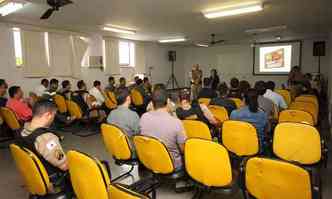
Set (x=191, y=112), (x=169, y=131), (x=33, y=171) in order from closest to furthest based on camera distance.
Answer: (x=33, y=171) → (x=169, y=131) → (x=191, y=112)

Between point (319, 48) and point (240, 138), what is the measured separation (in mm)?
9370

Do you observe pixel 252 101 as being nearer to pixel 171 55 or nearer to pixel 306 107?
pixel 306 107

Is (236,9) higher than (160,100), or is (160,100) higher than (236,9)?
(236,9)

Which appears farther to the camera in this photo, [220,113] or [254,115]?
[220,113]

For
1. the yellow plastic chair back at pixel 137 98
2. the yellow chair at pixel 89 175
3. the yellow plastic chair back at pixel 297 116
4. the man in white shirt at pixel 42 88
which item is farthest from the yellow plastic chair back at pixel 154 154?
the man in white shirt at pixel 42 88

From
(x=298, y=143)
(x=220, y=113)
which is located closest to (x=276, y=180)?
(x=298, y=143)

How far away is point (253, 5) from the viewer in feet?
15.9

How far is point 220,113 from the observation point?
3881mm

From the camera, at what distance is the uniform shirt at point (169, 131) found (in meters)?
2.44

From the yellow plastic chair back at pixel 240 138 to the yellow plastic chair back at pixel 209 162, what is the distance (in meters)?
0.80

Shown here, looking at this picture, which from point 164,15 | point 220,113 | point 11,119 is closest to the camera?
point 220,113

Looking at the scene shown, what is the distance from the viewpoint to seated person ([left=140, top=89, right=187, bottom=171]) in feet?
8.02

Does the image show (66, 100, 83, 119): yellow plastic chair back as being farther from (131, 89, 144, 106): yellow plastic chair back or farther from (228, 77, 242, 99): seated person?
(228, 77, 242, 99): seated person

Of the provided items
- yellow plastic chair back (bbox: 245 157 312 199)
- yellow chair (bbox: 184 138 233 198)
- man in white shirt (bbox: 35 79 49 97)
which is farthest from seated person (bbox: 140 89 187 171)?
man in white shirt (bbox: 35 79 49 97)
